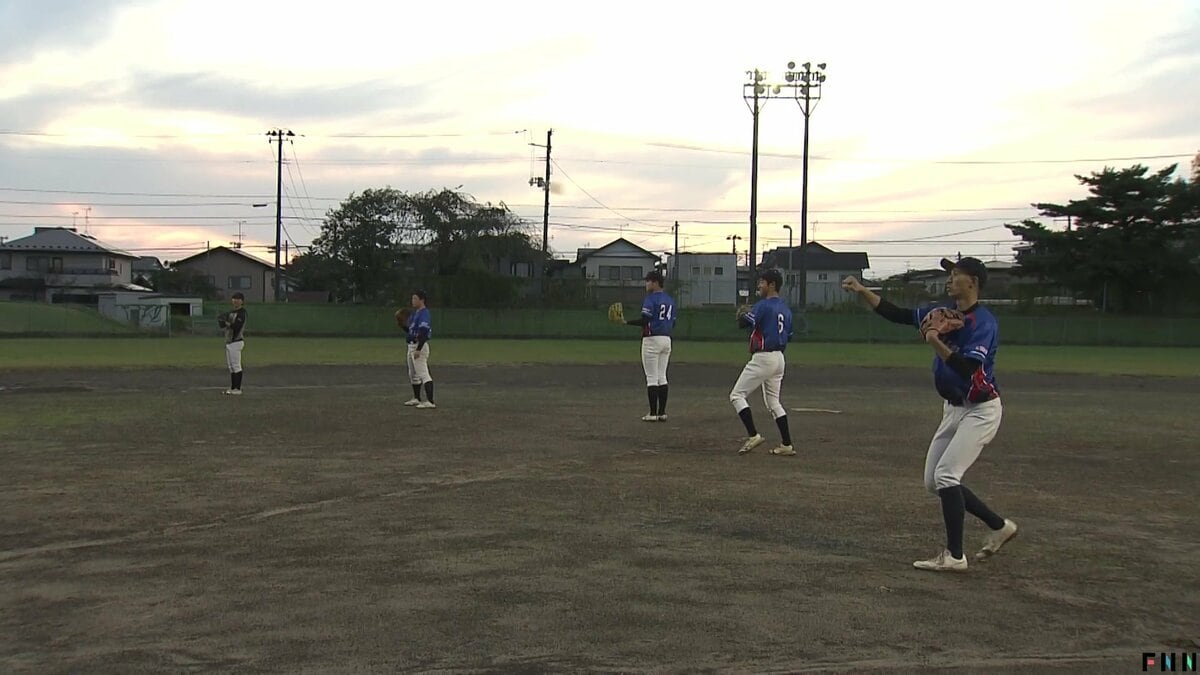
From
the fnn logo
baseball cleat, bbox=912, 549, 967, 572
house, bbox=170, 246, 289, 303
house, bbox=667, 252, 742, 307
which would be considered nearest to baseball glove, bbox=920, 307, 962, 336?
baseball cleat, bbox=912, 549, 967, 572

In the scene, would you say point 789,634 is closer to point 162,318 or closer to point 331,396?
point 331,396

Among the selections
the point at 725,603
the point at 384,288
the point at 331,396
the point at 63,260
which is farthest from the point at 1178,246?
the point at 63,260

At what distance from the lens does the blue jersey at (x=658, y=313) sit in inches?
522

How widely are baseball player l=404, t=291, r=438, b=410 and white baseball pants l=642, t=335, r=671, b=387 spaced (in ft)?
12.3

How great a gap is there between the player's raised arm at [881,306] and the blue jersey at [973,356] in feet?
1.56

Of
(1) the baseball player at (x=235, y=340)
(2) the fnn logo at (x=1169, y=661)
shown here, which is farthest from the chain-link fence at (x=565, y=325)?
(2) the fnn logo at (x=1169, y=661)

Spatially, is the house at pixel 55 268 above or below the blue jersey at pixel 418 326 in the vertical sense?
above

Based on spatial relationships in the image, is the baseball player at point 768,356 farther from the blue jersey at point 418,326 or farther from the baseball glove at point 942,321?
the blue jersey at point 418,326

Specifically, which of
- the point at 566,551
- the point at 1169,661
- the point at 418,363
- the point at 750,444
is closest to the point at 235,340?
the point at 418,363

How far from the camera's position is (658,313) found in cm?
1327

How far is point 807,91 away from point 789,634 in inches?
1776

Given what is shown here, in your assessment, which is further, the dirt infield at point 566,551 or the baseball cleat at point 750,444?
the baseball cleat at point 750,444

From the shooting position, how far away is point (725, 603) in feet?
16.7

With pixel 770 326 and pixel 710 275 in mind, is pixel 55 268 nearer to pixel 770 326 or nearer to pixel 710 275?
pixel 710 275
